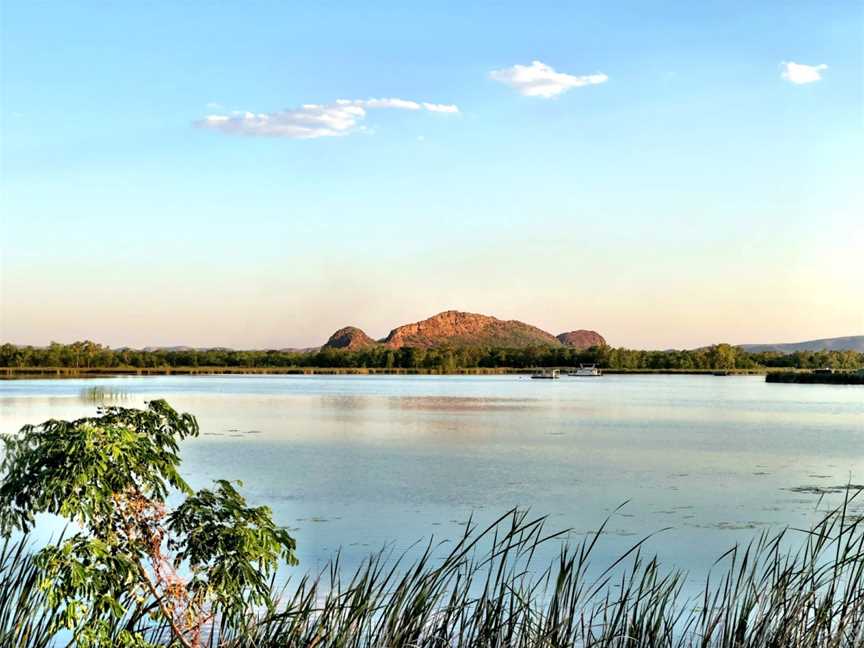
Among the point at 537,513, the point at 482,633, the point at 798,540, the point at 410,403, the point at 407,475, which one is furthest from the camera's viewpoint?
the point at 410,403

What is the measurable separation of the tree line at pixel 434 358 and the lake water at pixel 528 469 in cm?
7917

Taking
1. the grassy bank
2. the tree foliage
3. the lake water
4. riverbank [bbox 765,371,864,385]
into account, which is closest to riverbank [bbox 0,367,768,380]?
the grassy bank

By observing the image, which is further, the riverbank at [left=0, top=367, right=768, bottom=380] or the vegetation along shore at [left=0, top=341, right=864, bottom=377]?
the vegetation along shore at [left=0, top=341, right=864, bottom=377]

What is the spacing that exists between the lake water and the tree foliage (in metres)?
3.20

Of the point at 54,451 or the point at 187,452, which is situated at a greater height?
the point at 54,451

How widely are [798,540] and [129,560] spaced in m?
7.86

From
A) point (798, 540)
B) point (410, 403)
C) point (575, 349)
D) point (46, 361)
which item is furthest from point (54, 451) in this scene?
point (575, 349)

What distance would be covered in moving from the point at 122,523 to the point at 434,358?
12823 cm

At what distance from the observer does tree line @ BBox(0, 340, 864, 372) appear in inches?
4282

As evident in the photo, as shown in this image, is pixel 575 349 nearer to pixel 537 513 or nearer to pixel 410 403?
pixel 410 403

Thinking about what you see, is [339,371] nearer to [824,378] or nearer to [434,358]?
[434,358]

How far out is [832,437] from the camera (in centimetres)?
2409

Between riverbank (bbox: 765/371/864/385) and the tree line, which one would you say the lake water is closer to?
riverbank (bbox: 765/371/864/385)

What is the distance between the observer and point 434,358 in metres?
133
